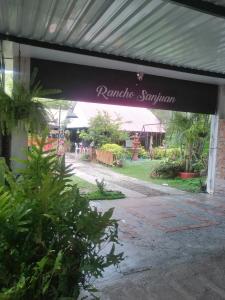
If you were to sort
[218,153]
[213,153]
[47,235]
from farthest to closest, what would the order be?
1. [213,153]
2. [218,153]
3. [47,235]

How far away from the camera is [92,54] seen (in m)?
4.55

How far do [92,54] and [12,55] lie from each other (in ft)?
4.03

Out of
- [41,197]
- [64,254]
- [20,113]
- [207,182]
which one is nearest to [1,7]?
[20,113]

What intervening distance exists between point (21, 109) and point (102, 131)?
11549mm

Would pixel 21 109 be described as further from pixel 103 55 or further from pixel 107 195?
pixel 107 195

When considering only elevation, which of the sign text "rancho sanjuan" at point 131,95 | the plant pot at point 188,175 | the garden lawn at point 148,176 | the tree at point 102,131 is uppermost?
the sign text "rancho sanjuan" at point 131,95

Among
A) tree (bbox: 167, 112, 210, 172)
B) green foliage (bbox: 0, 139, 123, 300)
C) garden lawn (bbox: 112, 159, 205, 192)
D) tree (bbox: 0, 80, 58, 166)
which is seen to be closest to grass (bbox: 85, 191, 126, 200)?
garden lawn (bbox: 112, 159, 205, 192)

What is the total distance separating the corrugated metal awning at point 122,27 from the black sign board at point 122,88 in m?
0.91

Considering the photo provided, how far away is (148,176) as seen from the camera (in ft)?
35.6

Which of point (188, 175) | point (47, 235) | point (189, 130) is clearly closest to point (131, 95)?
point (189, 130)

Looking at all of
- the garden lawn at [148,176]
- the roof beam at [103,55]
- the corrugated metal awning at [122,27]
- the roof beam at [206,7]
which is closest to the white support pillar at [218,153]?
the garden lawn at [148,176]

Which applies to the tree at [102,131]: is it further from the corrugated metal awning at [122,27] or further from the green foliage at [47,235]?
the green foliage at [47,235]

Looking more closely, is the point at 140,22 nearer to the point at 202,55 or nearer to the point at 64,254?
the point at 202,55

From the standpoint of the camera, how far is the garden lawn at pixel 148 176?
8.70m
